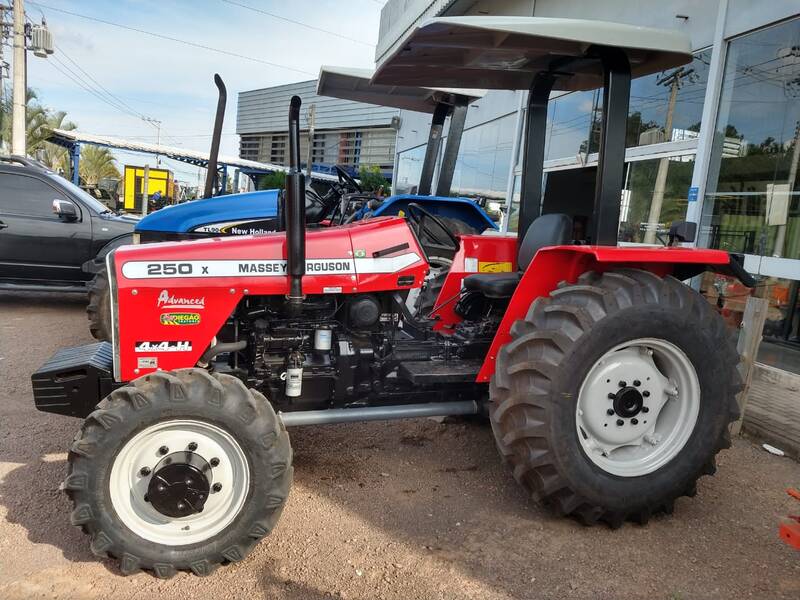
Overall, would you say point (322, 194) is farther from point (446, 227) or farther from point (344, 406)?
point (344, 406)

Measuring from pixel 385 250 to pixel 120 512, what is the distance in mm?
1622

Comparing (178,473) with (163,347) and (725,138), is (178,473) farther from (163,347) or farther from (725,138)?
(725,138)

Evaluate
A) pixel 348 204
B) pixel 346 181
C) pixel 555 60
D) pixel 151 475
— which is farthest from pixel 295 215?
pixel 346 181

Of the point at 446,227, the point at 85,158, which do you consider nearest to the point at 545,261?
the point at 446,227

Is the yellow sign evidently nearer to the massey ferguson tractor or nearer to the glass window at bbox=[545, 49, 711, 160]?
the massey ferguson tractor

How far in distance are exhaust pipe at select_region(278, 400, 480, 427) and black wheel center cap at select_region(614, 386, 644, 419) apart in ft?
2.40

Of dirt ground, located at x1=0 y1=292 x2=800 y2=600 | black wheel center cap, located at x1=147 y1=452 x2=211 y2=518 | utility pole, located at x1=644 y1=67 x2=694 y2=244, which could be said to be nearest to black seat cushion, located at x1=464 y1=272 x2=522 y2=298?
dirt ground, located at x1=0 y1=292 x2=800 y2=600

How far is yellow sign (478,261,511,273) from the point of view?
3.89 meters

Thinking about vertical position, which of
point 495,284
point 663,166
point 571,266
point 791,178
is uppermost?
point 663,166

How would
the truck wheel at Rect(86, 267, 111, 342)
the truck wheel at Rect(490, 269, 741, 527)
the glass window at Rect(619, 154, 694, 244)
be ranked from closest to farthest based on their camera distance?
the truck wheel at Rect(490, 269, 741, 527)
the truck wheel at Rect(86, 267, 111, 342)
the glass window at Rect(619, 154, 694, 244)

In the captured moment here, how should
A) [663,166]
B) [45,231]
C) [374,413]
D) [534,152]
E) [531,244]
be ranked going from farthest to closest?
[45,231], [663,166], [534,152], [531,244], [374,413]

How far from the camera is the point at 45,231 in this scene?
23.0 ft

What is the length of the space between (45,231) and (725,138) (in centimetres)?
771

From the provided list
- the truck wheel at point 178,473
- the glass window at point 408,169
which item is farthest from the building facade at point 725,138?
the glass window at point 408,169
